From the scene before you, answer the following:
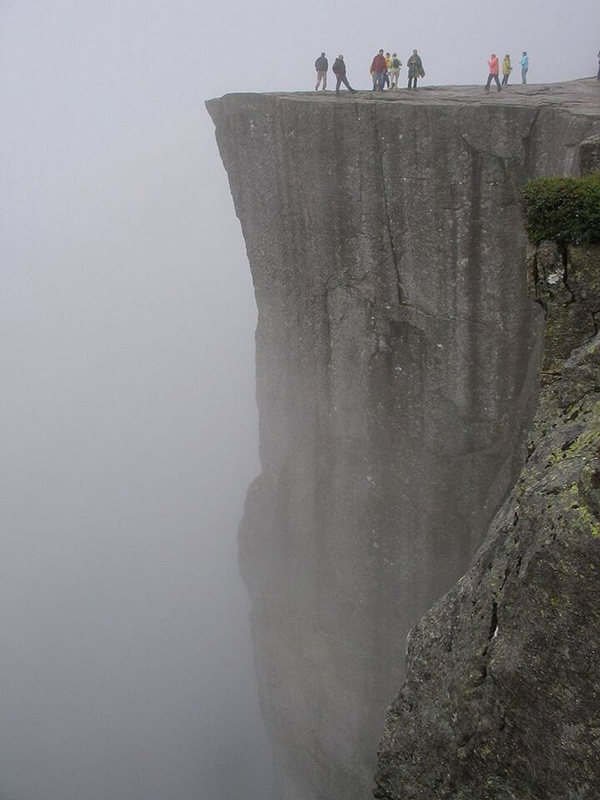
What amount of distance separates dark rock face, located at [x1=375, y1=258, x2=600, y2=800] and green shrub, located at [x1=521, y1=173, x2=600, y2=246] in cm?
45

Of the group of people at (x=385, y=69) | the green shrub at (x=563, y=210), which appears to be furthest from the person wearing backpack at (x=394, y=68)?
the green shrub at (x=563, y=210)

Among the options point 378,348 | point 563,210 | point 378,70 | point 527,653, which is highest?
point 378,70

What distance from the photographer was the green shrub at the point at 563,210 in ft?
28.7

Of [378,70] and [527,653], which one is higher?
[378,70]

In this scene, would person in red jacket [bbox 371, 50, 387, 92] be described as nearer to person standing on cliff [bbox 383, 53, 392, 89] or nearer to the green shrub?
person standing on cliff [bbox 383, 53, 392, 89]

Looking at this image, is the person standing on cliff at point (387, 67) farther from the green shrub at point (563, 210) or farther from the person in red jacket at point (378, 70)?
the green shrub at point (563, 210)

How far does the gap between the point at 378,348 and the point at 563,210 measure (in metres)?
6.97

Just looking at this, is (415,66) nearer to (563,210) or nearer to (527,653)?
(563,210)

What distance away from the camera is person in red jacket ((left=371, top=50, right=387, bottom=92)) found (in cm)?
1593

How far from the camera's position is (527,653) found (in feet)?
21.5

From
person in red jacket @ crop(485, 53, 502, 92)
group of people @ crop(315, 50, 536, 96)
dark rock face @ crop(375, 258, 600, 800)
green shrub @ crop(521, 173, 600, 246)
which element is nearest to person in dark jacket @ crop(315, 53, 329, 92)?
group of people @ crop(315, 50, 536, 96)

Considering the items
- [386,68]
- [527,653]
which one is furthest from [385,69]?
[527,653]

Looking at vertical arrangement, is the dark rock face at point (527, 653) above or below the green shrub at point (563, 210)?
below

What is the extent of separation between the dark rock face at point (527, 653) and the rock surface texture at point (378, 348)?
5305 millimetres
